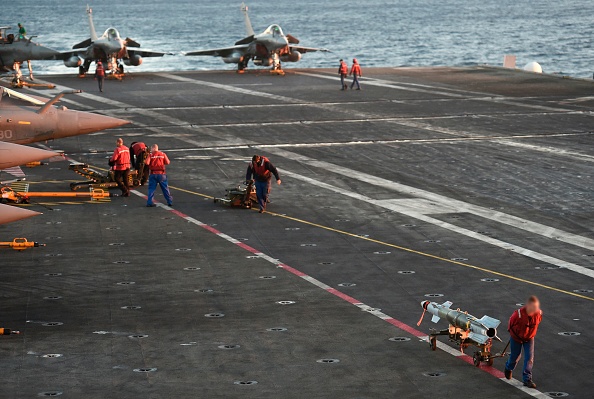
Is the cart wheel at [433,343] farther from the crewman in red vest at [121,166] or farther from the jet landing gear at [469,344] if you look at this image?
the crewman in red vest at [121,166]

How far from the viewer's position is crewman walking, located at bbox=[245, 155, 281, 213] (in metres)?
31.1

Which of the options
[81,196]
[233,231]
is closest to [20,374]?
A: [233,231]

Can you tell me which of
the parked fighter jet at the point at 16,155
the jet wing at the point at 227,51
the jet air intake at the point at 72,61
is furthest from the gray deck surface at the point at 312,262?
the jet wing at the point at 227,51

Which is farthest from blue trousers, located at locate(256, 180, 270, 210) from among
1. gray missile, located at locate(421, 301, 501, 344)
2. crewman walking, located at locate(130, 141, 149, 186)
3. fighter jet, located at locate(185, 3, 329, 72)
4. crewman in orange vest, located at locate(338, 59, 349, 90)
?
fighter jet, located at locate(185, 3, 329, 72)

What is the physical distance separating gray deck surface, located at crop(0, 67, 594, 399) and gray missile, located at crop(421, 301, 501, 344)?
0.56 metres

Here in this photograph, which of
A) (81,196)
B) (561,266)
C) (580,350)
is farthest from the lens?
(81,196)

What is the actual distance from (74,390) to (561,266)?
12.9 metres

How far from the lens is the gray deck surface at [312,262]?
17.9 metres

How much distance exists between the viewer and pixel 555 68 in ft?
409

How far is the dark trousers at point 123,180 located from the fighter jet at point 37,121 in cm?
252

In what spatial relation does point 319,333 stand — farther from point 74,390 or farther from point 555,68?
point 555,68

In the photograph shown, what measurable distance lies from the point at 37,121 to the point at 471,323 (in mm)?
17348

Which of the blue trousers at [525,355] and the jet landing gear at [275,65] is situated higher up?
the blue trousers at [525,355]

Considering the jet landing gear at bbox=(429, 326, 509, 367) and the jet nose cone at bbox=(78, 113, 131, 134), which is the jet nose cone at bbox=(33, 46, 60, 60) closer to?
the jet nose cone at bbox=(78, 113, 131, 134)
